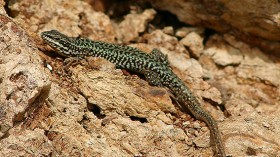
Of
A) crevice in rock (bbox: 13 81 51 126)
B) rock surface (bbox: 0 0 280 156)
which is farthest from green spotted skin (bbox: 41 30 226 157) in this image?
crevice in rock (bbox: 13 81 51 126)

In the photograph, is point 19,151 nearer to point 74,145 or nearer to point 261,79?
point 74,145

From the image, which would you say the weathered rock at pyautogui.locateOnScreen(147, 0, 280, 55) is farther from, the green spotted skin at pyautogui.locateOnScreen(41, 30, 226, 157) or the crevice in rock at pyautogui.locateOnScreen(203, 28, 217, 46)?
the green spotted skin at pyautogui.locateOnScreen(41, 30, 226, 157)

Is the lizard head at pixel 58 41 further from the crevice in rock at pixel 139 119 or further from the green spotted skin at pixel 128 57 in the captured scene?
the crevice in rock at pixel 139 119

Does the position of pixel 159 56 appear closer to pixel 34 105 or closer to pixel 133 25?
pixel 133 25

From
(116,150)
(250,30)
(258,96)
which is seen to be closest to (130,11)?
(250,30)

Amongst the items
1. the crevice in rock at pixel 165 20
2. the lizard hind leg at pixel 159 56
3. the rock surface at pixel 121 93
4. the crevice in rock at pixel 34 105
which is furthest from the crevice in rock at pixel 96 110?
the crevice in rock at pixel 165 20

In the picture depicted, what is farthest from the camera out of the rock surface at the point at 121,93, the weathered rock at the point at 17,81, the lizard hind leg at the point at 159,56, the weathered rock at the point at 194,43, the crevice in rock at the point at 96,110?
the weathered rock at the point at 194,43
